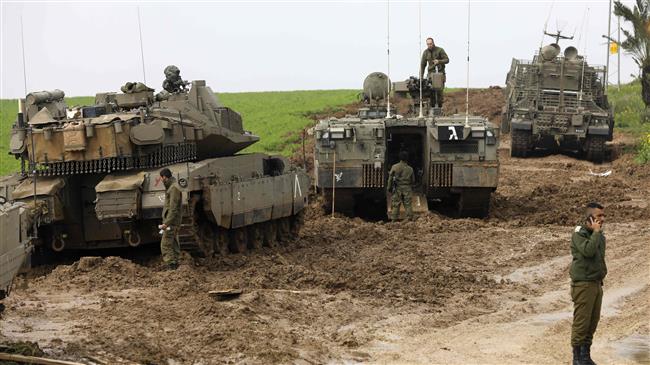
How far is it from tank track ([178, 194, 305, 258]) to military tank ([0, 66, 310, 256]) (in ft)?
0.07

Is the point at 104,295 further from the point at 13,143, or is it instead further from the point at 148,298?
the point at 13,143

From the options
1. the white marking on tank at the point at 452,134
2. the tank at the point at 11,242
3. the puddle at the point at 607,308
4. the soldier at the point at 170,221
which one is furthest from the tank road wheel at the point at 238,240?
the tank at the point at 11,242

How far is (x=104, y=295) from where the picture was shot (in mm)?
13953

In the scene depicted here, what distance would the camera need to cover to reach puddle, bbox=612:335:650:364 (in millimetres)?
11117

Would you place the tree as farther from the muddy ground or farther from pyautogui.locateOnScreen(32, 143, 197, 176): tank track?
pyautogui.locateOnScreen(32, 143, 197, 176): tank track

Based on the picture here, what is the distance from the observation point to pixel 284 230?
20.4 m

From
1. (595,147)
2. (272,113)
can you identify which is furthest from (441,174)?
(272,113)

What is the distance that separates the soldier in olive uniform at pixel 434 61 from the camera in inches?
979

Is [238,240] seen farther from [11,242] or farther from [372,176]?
[11,242]

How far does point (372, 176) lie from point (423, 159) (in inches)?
53.3

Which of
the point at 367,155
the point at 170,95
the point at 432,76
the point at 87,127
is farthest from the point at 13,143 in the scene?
the point at 432,76

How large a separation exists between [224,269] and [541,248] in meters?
4.76

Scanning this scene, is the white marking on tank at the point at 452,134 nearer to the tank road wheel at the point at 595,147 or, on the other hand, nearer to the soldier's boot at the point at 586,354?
the soldier's boot at the point at 586,354

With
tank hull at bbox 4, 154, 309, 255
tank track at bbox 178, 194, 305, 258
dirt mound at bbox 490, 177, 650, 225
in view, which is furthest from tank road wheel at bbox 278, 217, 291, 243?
dirt mound at bbox 490, 177, 650, 225
